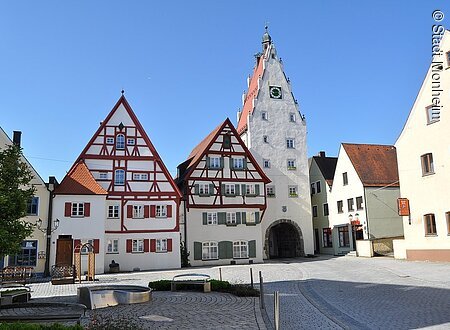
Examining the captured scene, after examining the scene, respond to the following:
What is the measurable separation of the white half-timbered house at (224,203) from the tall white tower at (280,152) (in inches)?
155

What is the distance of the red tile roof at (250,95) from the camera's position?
46.6 m

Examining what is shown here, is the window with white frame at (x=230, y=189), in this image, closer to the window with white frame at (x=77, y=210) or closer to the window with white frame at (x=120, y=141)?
the window with white frame at (x=120, y=141)

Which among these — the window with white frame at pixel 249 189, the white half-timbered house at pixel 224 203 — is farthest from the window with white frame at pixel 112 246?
the window with white frame at pixel 249 189

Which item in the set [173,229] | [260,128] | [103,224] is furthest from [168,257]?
[260,128]

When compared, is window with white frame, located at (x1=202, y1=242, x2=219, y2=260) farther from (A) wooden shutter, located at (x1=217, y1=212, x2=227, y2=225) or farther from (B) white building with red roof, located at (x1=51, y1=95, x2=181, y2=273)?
(B) white building with red roof, located at (x1=51, y1=95, x2=181, y2=273)

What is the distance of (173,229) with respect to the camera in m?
35.3

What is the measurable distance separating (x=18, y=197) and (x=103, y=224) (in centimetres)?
1870

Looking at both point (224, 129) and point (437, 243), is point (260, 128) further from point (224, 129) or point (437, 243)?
point (437, 243)

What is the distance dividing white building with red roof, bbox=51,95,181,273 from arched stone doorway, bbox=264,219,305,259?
1229 centimetres

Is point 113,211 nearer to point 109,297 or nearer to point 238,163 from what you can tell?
point 238,163

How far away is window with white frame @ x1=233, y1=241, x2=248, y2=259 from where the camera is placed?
3828 centimetres

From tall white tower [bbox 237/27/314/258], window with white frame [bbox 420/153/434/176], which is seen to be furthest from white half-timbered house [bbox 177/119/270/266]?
window with white frame [bbox 420/153/434/176]

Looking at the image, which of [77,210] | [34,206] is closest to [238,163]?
[77,210]

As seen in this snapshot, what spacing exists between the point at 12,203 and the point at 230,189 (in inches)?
1065
